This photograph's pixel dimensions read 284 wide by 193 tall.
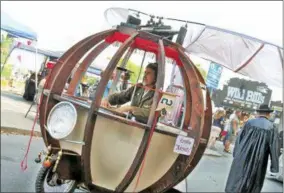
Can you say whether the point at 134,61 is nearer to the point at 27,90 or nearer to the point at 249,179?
the point at 249,179

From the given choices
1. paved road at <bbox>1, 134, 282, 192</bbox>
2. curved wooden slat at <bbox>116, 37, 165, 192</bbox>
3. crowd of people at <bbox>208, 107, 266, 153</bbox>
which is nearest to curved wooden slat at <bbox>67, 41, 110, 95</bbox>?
curved wooden slat at <bbox>116, 37, 165, 192</bbox>

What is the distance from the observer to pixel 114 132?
3.15 meters

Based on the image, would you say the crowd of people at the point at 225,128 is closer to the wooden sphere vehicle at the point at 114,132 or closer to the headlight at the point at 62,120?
the wooden sphere vehicle at the point at 114,132

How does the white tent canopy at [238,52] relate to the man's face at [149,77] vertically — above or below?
above

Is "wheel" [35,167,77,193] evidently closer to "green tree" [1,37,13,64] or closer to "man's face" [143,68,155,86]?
"man's face" [143,68,155,86]

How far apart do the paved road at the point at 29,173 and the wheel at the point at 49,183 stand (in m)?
0.80

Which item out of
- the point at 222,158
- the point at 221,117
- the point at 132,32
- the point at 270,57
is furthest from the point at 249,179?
the point at 221,117

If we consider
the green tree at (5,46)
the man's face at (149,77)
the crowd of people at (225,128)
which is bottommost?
the crowd of people at (225,128)

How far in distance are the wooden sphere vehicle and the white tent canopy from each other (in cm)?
94

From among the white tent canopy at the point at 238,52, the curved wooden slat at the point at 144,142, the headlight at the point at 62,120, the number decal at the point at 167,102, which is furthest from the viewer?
the white tent canopy at the point at 238,52

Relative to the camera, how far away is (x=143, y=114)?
135 inches

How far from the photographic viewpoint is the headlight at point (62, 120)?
2.99m

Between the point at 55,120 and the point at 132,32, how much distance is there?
998 millimetres

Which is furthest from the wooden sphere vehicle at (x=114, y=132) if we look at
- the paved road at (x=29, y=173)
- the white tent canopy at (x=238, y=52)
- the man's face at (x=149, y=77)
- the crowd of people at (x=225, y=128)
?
the crowd of people at (x=225, y=128)
